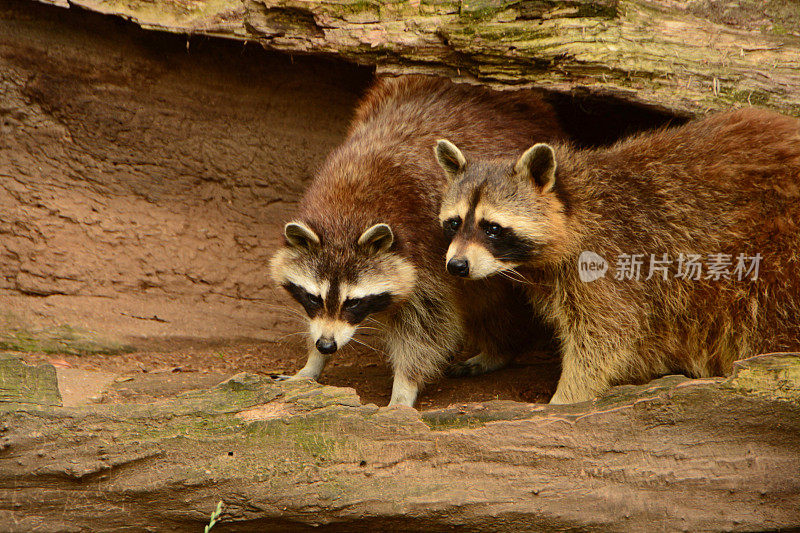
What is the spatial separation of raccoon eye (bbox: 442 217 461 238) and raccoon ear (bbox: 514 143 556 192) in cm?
41

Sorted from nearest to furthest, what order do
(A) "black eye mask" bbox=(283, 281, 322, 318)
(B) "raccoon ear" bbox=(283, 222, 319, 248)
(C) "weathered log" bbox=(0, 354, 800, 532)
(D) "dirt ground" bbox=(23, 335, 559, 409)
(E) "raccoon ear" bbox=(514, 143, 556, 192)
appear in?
(C) "weathered log" bbox=(0, 354, 800, 532) < (E) "raccoon ear" bbox=(514, 143, 556, 192) < (B) "raccoon ear" bbox=(283, 222, 319, 248) < (A) "black eye mask" bbox=(283, 281, 322, 318) < (D) "dirt ground" bbox=(23, 335, 559, 409)

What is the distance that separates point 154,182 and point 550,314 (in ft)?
10.8

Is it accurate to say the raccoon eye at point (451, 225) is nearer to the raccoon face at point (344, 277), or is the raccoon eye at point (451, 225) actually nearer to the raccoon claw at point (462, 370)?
the raccoon face at point (344, 277)

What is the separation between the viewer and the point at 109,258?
602 centimetres

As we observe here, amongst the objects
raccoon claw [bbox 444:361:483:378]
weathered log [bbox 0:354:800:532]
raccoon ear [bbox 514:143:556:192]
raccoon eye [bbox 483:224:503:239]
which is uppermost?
raccoon ear [bbox 514:143:556:192]

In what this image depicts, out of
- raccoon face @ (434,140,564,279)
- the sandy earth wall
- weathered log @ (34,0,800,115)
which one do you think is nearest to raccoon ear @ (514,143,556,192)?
raccoon face @ (434,140,564,279)

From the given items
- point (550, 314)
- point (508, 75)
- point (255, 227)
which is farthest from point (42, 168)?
point (550, 314)

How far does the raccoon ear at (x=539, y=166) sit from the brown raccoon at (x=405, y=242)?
73 cm

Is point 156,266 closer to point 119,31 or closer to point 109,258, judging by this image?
point 109,258

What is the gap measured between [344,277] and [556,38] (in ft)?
6.23

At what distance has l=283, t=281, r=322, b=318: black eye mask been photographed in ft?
15.1

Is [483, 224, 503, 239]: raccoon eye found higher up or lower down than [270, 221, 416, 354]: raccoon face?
higher up

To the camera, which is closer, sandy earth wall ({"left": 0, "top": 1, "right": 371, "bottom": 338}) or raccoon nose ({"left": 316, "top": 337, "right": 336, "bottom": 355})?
raccoon nose ({"left": 316, "top": 337, "right": 336, "bottom": 355})

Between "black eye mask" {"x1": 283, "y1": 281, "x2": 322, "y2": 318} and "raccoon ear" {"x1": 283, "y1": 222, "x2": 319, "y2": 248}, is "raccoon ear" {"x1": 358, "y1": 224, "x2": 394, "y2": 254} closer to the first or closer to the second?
"raccoon ear" {"x1": 283, "y1": 222, "x2": 319, "y2": 248}
